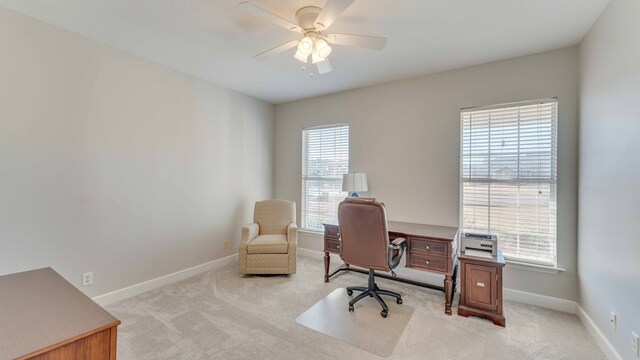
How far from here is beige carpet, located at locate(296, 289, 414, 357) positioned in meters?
2.10

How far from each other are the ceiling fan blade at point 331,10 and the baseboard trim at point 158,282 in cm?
315

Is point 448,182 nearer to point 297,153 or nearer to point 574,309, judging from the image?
point 574,309

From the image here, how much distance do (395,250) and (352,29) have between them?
6.92 ft

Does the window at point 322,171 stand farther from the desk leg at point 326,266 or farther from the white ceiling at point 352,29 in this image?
the white ceiling at point 352,29

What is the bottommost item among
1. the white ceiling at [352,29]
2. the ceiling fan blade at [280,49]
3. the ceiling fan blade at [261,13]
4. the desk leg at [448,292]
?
the desk leg at [448,292]

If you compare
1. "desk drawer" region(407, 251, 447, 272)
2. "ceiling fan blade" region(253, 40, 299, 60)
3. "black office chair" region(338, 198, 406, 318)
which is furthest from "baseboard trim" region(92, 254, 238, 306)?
"ceiling fan blade" region(253, 40, 299, 60)

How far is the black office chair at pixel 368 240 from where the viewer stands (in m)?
2.47

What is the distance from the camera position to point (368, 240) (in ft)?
8.32

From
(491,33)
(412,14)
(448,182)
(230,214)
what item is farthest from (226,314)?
(491,33)

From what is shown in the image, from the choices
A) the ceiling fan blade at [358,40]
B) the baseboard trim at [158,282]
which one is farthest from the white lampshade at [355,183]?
the baseboard trim at [158,282]

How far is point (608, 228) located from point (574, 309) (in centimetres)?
108

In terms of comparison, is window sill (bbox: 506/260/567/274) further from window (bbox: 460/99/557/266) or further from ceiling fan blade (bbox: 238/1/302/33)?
ceiling fan blade (bbox: 238/1/302/33)

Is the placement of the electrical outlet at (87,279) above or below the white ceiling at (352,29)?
below

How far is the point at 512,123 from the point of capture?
281cm
